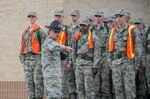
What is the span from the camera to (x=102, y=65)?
12867 mm

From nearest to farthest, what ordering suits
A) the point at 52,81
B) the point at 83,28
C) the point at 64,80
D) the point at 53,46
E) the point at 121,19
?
the point at 53,46 → the point at 52,81 → the point at 121,19 → the point at 83,28 → the point at 64,80

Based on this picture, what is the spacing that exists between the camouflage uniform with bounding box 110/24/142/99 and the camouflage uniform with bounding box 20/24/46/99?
185 cm

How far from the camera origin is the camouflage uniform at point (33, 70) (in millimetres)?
12633

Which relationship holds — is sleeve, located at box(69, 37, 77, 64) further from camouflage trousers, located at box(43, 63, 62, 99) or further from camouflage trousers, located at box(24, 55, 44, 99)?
camouflage trousers, located at box(43, 63, 62, 99)

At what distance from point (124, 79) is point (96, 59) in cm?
110

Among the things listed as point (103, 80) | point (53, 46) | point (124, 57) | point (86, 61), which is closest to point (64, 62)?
point (86, 61)

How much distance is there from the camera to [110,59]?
12398 millimetres

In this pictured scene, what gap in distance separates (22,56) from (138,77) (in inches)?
120

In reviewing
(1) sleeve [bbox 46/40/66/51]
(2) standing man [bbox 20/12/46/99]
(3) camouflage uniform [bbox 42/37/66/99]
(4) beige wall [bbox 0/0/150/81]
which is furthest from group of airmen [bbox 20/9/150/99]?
(4) beige wall [bbox 0/0/150/81]

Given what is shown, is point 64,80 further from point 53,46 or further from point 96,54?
point 53,46

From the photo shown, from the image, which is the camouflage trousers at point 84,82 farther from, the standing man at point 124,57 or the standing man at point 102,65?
the standing man at point 124,57

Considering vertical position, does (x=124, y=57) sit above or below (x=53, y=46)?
below

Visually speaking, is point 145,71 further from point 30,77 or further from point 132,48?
point 30,77

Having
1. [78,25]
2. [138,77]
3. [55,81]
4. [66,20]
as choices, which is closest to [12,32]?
[66,20]
